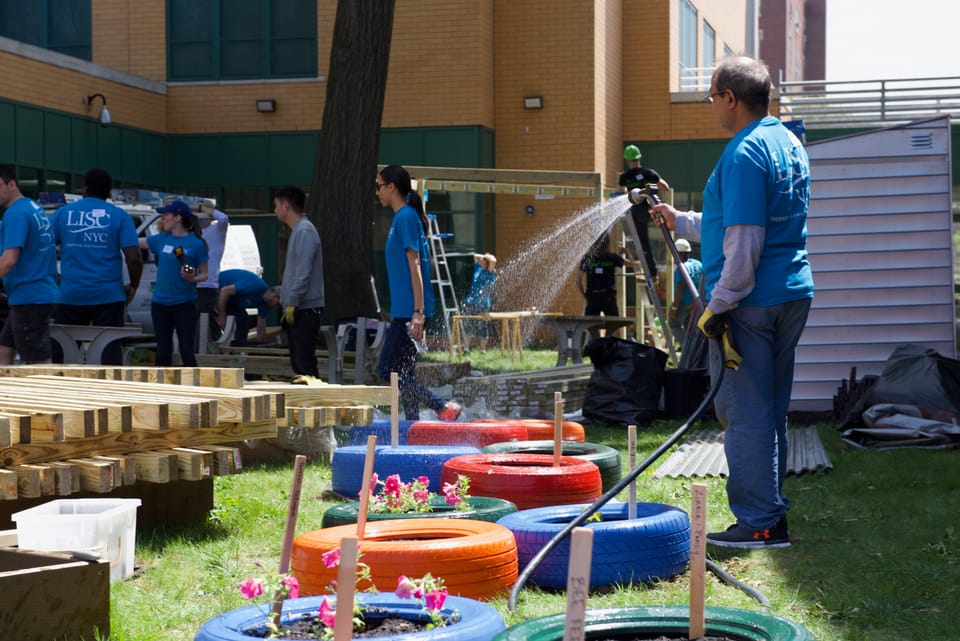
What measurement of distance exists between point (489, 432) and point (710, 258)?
8.83 ft

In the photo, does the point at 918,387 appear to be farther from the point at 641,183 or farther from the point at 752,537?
the point at 752,537

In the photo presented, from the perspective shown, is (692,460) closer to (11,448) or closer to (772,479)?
(772,479)

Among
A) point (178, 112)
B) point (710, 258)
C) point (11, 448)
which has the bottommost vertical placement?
point (11, 448)

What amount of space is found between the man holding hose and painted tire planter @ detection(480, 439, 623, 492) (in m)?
1.27

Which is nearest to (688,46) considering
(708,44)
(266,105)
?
(708,44)

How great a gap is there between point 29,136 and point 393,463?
14845 mm

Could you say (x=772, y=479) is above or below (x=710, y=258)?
below

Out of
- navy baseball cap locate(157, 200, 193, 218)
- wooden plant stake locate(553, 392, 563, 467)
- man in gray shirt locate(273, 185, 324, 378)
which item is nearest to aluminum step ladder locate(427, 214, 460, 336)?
navy baseball cap locate(157, 200, 193, 218)

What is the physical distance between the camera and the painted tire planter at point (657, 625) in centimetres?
313

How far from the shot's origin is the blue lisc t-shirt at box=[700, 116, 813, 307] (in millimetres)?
5074

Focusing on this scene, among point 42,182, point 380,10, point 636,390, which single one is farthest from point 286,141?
point 636,390

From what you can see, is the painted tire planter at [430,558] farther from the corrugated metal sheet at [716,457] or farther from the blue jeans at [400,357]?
the blue jeans at [400,357]

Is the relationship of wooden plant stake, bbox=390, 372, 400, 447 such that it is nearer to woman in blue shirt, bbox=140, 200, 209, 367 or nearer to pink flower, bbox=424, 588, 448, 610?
pink flower, bbox=424, 588, 448, 610

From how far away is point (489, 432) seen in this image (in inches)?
304
